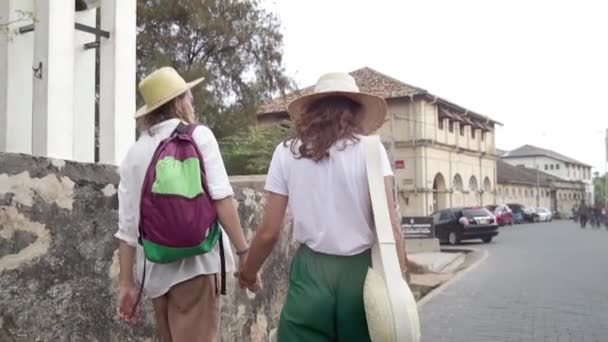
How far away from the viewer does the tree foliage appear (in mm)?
23875

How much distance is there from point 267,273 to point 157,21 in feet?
55.1

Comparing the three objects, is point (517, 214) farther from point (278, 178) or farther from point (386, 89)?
point (278, 178)

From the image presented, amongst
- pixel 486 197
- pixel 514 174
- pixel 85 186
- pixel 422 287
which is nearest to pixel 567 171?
pixel 514 174

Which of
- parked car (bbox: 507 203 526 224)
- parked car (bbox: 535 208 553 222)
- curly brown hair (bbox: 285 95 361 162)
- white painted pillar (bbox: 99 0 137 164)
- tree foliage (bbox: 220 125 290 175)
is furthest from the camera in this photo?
parked car (bbox: 535 208 553 222)

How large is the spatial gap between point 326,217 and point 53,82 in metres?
3.98

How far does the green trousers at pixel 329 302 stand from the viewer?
8.64ft

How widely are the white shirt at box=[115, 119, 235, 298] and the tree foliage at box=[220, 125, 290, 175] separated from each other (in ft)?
66.4

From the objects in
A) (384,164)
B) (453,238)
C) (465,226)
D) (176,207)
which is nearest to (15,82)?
(176,207)

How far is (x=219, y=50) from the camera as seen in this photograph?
73.5 feet

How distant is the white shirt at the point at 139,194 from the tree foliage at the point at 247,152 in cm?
2023

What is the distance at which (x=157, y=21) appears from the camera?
20578 millimetres

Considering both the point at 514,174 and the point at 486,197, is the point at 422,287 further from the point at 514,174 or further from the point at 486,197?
the point at 514,174

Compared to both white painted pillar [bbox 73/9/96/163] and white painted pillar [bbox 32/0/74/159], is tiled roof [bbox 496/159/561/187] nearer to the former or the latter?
white painted pillar [bbox 73/9/96/163]

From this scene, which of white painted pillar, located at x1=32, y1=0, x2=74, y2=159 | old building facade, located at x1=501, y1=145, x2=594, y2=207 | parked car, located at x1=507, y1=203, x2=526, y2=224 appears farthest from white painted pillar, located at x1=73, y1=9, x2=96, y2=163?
old building facade, located at x1=501, y1=145, x2=594, y2=207
